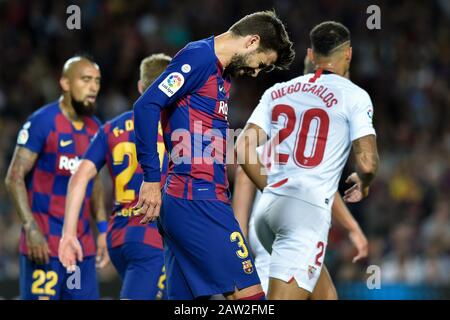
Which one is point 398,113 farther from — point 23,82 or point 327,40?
point 327,40

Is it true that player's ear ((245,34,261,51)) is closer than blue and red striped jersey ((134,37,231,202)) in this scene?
No

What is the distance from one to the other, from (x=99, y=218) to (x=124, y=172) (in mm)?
777

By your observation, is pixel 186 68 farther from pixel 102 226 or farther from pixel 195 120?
pixel 102 226

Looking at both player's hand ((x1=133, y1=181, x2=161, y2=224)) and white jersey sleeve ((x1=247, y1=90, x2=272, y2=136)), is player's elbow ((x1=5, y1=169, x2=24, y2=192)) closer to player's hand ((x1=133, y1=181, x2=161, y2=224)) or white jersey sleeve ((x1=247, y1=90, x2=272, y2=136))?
white jersey sleeve ((x1=247, y1=90, x2=272, y2=136))

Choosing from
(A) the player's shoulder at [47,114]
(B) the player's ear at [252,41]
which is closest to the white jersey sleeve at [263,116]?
(B) the player's ear at [252,41]

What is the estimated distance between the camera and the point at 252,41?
16.9 feet

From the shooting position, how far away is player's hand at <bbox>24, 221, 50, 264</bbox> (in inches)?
268

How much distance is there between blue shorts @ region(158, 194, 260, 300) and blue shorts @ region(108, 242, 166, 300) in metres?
1.57

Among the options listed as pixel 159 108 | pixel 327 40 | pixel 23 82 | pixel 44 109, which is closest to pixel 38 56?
pixel 23 82

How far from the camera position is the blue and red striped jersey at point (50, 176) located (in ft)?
23.2

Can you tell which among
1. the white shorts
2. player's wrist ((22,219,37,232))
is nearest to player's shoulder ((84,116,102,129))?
player's wrist ((22,219,37,232))

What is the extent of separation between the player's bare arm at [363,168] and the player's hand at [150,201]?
1.46 metres

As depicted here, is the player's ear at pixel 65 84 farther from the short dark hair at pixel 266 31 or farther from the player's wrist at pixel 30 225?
the short dark hair at pixel 266 31
